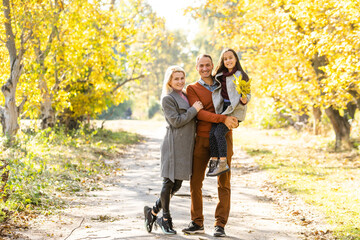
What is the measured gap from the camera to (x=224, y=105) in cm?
562

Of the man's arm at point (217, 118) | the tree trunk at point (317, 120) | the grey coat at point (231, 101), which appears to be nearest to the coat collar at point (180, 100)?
the man's arm at point (217, 118)

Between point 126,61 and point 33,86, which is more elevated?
point 126,61

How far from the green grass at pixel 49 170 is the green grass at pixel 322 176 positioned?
4290mm

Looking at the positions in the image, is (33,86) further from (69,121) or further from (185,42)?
(185,42)

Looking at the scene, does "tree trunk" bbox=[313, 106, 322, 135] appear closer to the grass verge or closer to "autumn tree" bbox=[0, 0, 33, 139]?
the grass verge

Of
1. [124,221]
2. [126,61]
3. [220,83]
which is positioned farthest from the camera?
[126,61]

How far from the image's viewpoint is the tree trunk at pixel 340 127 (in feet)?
48.4

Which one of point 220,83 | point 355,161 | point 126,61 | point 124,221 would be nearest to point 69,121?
point 126,61

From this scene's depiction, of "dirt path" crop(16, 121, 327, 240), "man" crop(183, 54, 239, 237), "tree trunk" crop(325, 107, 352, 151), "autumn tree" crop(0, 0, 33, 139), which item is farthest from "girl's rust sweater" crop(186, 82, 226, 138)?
"tree trunk" crop(325, 107, 352, 151)

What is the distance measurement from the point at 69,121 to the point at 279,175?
10.6m

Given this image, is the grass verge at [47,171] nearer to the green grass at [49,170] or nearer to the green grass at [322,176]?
the green grass at [49,170]

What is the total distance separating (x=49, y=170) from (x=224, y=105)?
525 cm

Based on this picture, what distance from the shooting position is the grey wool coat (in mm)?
5574

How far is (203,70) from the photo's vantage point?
5691mm
